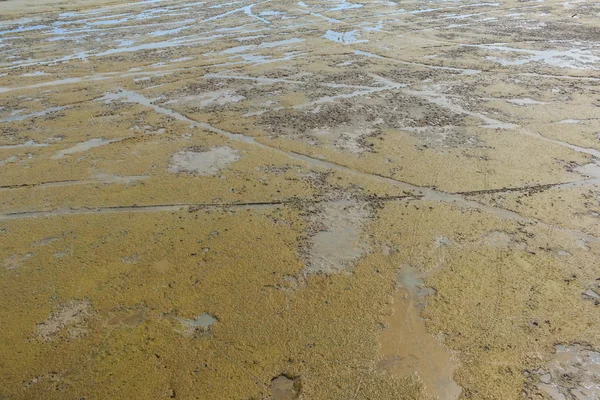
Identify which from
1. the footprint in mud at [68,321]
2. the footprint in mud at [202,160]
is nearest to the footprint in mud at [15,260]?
the footprint in mud at [68,321]

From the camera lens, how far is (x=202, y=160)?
8.63 metres

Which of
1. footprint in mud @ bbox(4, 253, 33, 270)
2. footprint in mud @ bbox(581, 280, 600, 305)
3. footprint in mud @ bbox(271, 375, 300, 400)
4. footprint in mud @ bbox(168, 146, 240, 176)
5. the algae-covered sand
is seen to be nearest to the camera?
footprint in mud @ bbox(271, 375, 300, 400)

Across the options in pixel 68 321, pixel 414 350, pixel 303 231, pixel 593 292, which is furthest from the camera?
pixel 303 231

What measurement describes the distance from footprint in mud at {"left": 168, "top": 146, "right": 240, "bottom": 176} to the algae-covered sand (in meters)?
0.05

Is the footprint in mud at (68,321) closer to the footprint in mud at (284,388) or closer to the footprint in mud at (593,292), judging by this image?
the footprint in mud at (284,388)

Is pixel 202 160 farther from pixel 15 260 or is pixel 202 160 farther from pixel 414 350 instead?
pixel 414 350

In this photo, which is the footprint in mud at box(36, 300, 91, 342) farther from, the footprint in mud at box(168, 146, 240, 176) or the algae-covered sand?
the footprint in mud at box(168, 146, 240, 176)

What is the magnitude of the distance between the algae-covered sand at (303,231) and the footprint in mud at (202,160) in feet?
0.15

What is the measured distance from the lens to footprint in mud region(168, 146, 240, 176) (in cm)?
828

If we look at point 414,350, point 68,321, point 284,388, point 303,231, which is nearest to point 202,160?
point 303,231

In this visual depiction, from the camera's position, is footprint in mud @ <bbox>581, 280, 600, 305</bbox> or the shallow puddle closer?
the shallow puddle

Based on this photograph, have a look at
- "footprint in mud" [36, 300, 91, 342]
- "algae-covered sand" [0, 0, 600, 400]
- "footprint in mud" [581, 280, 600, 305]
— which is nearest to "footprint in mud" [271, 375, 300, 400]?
"algae-covered sand" [0, 0, 600, 400]

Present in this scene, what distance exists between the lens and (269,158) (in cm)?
862

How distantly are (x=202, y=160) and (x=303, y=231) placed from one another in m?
2.99
